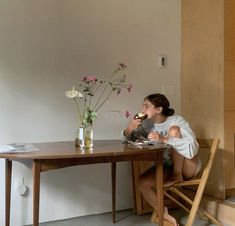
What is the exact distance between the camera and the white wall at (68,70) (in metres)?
2.62

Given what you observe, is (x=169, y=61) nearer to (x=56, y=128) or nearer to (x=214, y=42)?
(x=214, y=42)

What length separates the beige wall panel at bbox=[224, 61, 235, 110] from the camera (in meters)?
2.93

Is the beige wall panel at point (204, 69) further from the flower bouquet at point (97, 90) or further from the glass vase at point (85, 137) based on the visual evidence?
the glass vase at point (85, 137)

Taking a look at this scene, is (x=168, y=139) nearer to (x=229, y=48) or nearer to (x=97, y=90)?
(x=97, y=90)

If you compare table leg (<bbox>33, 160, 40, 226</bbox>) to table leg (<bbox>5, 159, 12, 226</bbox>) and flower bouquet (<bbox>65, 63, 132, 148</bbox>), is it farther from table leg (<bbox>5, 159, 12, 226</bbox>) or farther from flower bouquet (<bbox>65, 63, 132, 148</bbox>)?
flower bouquet (<bbox>65, 63, 132, 148</bbox>)

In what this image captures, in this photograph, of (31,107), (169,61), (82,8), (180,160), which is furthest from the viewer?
(169,61)

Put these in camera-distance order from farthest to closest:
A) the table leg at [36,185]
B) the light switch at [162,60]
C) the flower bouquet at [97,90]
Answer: the light switch at [162,60]
the flower bouquet at [97,90]
the table leg at [36,185]

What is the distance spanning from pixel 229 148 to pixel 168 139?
84 centimetres

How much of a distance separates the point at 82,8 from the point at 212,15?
1.15m

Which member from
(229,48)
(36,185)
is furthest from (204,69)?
(36,185)

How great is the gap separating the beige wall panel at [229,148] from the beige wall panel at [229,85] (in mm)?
69

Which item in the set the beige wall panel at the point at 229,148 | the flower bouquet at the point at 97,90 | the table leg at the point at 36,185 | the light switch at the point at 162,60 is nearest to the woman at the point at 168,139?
the flower bouquet at the point at 97,90

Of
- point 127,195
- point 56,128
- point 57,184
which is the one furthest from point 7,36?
point 127,195

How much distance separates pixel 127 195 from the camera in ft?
10.1
